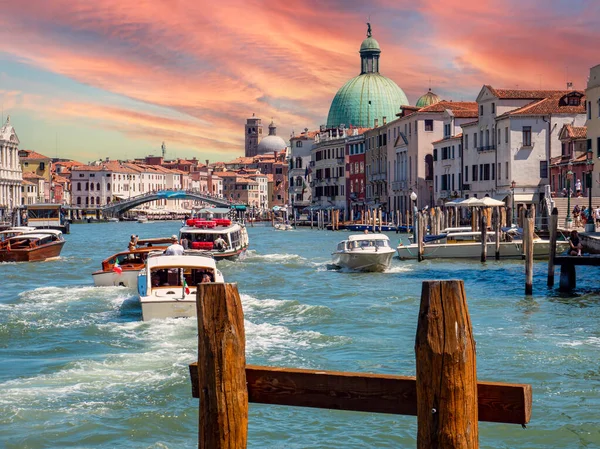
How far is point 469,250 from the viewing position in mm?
32500

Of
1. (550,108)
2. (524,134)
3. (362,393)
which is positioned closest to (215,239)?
(524,134)

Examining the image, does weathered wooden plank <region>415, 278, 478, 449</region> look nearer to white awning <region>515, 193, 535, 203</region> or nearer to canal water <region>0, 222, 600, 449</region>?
canal water <region>0, 222, 600, 449</region>

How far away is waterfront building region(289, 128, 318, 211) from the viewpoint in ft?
345

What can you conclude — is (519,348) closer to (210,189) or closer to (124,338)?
(124,338)

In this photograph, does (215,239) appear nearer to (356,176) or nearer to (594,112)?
(594,112)

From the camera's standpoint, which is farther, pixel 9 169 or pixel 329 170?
pixel 9 169

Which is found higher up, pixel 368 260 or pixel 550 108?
pixel 550 108

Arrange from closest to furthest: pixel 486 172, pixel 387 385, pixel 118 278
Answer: pixel 387 385
pixel 118 278
pixel 486 172

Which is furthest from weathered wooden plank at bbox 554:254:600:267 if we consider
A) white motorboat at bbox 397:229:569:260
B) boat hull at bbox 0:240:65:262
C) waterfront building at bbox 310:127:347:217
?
waterfront building at bbox 310:127:347:217

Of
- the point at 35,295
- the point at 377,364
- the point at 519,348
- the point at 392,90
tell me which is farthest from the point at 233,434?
the point at 392,90

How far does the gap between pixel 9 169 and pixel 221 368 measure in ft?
361

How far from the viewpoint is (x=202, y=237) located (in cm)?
3309

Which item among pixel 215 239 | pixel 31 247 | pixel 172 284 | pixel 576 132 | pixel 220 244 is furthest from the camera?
pixel 576 132

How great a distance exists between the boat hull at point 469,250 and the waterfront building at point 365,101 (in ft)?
210
